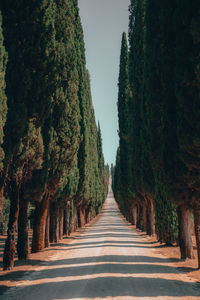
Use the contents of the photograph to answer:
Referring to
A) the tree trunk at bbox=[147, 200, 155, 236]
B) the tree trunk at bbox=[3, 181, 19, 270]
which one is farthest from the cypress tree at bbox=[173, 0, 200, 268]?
the tree trunk at bbox=[147, 200, 155, 236]

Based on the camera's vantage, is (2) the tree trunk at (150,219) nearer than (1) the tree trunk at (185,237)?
No

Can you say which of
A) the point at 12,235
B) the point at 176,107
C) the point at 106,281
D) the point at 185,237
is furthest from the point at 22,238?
the point at 176,107

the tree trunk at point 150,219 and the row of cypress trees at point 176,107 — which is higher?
the row of cypress trees at point 176,107

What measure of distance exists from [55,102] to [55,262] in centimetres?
794

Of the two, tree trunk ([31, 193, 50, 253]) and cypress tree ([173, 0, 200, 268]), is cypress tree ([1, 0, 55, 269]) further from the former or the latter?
tree trunk ([31, 193, 50, 253])

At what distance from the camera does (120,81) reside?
38906mm

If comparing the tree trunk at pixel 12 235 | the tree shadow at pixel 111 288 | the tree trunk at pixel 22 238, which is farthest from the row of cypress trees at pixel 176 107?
the tree trunk at pixel 22 238

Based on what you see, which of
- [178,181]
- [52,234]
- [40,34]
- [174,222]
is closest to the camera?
[178,181]

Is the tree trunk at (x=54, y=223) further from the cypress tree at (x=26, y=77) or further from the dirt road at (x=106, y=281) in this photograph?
the cypress tree at (x=26, y=77)

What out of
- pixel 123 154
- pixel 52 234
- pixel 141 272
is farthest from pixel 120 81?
pixel 141 272

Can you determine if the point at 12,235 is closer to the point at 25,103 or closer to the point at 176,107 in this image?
the point at 25,103

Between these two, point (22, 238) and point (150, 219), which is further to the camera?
point (150, 219)

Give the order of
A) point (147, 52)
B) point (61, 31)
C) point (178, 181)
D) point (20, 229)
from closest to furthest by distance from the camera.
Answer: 1. point (178, 181)
2. point (20, 229)
3. point (147, 52)
4. point (61, 31)

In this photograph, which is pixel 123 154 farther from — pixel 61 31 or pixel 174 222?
pixel 61 31
